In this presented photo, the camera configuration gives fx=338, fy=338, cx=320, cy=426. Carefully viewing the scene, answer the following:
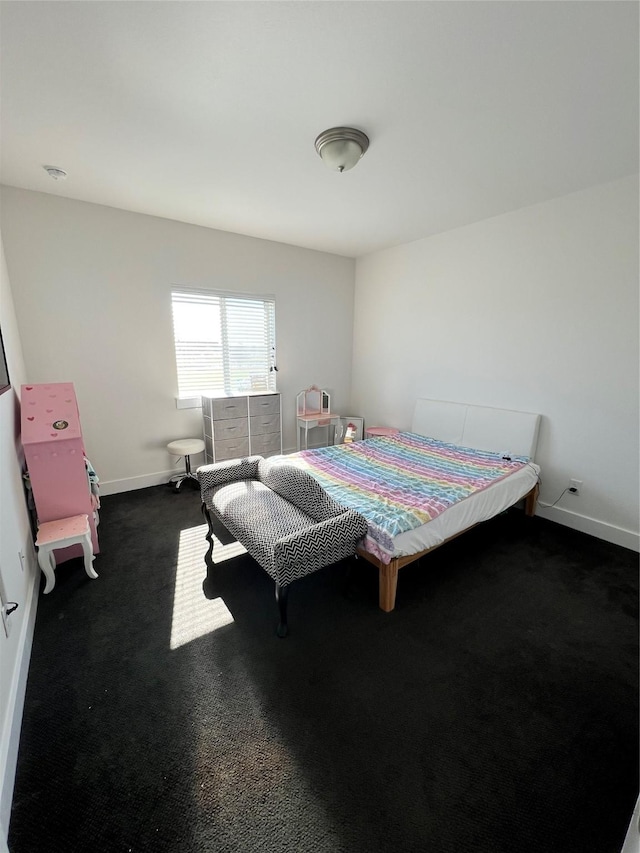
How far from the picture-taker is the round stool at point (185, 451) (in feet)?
11.6

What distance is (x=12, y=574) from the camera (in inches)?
64.6

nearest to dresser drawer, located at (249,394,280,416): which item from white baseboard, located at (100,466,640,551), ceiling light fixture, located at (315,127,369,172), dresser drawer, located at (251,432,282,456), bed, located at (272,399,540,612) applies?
dresser drawer, located at (251,432,282,456)

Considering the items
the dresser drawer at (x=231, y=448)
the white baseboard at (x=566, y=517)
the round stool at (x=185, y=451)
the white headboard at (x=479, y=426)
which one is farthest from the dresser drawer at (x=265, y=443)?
the white headboard at (x=479, y=426)

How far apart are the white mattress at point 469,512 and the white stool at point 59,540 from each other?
1.96 m

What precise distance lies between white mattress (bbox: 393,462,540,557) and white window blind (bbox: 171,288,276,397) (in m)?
2.83

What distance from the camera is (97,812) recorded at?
1.12m

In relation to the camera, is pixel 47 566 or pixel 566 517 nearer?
pixel 47 566

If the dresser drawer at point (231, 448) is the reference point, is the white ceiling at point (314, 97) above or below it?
above

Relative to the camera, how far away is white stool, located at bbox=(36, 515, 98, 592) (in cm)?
205

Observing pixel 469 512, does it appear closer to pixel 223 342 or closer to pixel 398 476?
pixel 398 476

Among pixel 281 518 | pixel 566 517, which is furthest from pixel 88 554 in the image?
pixel 566 517

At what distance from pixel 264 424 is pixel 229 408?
50cm

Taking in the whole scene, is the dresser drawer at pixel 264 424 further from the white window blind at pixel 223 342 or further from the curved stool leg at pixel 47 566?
the curved stool leg at pixel 47 566

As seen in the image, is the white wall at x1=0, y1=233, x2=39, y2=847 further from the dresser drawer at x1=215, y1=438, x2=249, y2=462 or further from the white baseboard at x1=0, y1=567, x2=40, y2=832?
the dresser drawer at x1=215, y1=438, x2=249, y2=462
